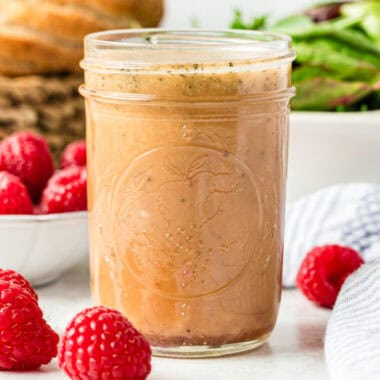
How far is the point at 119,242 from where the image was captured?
0.98 meters

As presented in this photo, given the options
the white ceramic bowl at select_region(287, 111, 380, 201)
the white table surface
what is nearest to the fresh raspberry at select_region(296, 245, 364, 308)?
the white table surface

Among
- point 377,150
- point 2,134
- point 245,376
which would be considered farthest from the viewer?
point 2,134

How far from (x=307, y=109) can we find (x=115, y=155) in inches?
22.2

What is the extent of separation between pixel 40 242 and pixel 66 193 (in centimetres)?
7

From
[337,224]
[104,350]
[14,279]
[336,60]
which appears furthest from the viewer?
[336,60]

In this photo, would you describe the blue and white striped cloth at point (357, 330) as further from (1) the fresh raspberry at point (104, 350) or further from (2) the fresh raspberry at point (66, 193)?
(2) the fresh raspberry at point (66, 193)

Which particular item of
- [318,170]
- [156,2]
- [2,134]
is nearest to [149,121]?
[318,170]

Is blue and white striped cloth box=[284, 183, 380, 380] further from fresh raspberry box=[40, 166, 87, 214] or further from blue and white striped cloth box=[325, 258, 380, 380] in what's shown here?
fresh raspberry box=[40, 166, 87, 214]

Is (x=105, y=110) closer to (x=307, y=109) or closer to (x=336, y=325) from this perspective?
(x=336, y=325)

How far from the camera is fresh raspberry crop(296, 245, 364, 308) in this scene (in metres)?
1.15

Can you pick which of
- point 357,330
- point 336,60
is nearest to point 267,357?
point 357,330

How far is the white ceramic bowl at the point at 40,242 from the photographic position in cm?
116

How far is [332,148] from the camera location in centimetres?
139

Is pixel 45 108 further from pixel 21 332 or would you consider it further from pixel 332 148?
pixel 21 332
